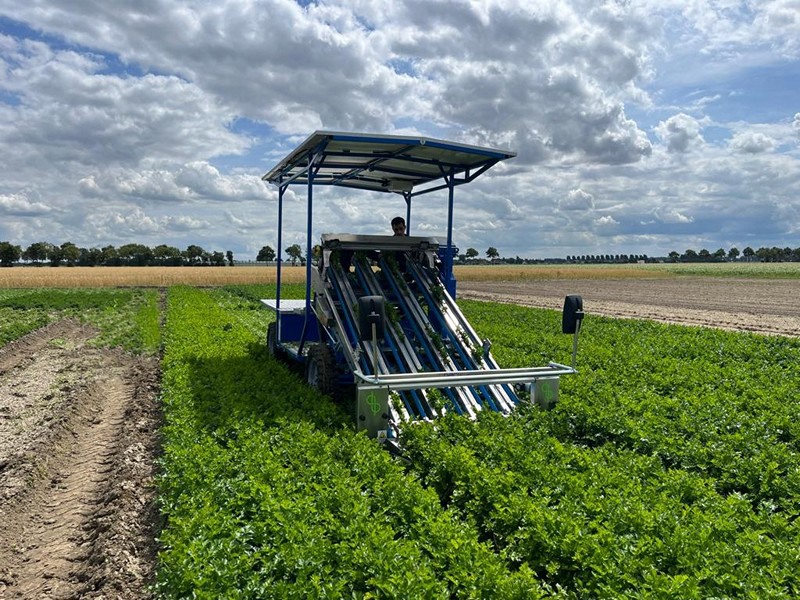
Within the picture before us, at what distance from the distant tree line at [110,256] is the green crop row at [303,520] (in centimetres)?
8991

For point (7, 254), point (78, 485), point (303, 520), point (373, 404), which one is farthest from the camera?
point (7, 254)

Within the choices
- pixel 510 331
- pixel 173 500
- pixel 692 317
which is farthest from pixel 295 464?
pixel 692 317

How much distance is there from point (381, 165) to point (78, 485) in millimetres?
6361

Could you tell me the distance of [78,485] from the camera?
21.9 feet

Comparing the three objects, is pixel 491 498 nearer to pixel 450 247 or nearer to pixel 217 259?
pixel 450 247

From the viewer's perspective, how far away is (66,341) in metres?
18.0

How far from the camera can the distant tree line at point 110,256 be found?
90.5 metres

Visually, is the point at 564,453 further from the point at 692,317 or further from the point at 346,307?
the point at 692,317

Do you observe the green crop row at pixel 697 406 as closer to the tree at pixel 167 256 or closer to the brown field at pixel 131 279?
the brown field at pixel 131 279

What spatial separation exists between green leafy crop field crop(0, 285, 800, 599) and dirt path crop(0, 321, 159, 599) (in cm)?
50

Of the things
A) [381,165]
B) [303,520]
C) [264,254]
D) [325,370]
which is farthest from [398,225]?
[264,254]

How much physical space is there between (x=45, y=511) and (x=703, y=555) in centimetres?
596

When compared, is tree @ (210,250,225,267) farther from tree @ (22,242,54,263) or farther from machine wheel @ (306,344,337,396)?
machine wheel @ (306,344,337,396)

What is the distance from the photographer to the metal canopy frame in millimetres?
7891
